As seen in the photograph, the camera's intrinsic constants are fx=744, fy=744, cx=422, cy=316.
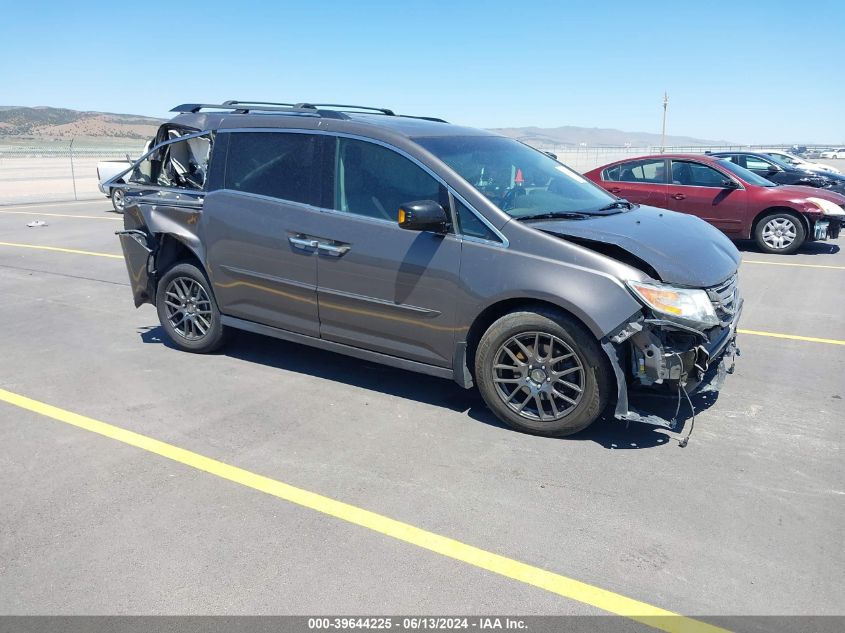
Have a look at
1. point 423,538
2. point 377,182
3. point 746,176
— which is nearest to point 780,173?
point 746,176

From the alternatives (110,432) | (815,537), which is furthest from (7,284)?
(815,537)

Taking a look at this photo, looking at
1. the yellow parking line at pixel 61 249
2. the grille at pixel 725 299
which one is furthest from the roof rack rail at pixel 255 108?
the yellow parking line at pixel 61 249

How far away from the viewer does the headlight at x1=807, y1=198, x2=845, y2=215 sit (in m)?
11.5

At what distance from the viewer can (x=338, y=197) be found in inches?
200

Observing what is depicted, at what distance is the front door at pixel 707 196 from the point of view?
39.0ft

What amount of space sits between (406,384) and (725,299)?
2.27 m

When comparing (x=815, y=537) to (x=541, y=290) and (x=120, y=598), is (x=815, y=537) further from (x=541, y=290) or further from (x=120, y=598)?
(x=120, y=598)

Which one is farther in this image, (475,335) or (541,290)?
(475,335)

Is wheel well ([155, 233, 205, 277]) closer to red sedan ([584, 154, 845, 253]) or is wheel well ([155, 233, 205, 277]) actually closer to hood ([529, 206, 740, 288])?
hood ([529, 206, 740, 288])

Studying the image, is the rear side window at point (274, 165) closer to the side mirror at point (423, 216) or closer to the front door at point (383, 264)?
the front door at point (383, 264)

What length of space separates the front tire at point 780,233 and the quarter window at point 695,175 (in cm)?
96

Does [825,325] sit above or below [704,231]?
below

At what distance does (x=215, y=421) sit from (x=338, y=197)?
5.57 feet

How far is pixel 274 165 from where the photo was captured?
17.8ft
